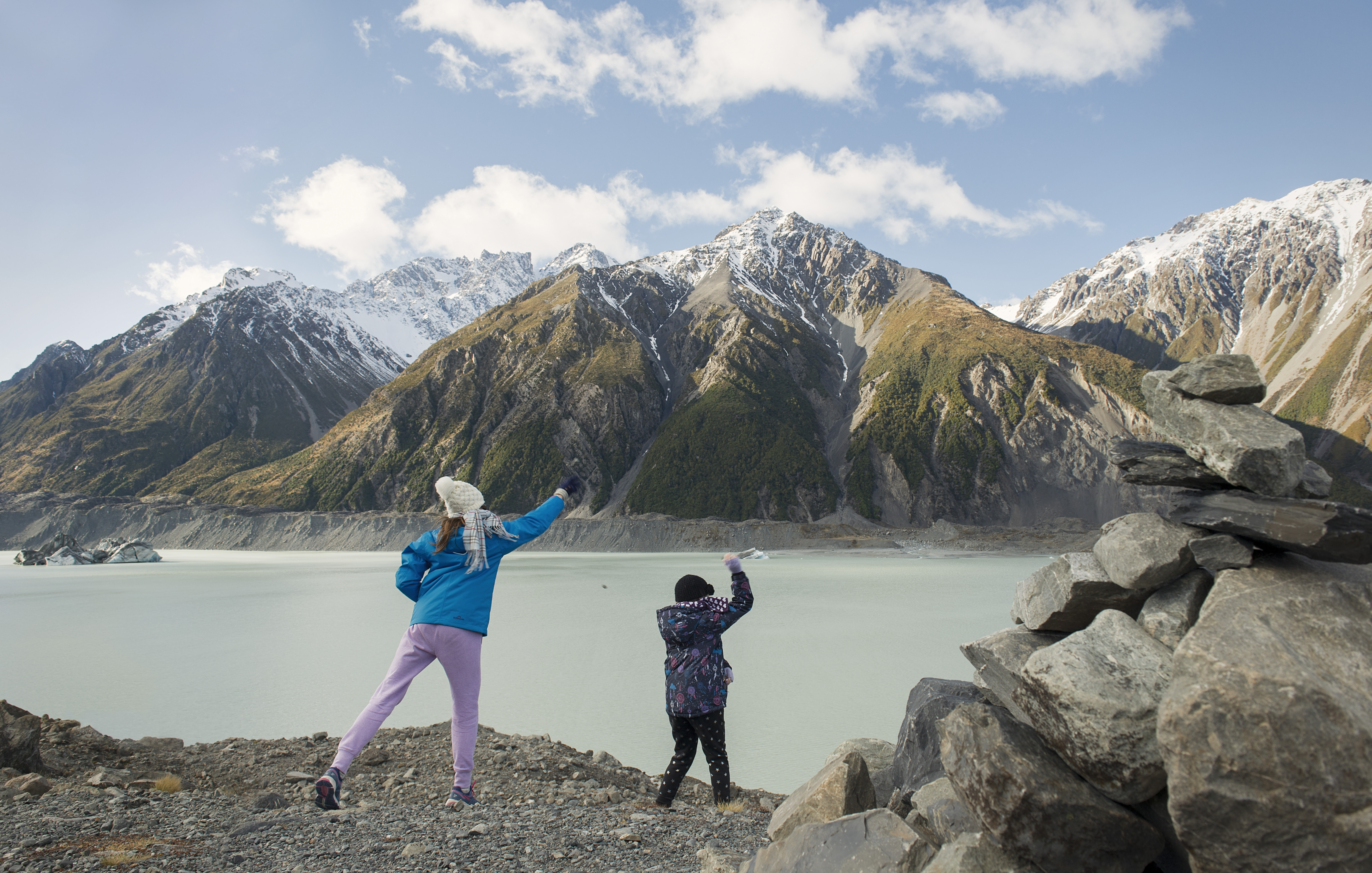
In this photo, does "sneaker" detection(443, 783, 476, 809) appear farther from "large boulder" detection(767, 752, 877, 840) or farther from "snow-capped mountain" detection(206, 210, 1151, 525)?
"snow-capped mountain" detection(206, 210, 1151, 525)

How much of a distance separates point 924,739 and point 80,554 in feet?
285

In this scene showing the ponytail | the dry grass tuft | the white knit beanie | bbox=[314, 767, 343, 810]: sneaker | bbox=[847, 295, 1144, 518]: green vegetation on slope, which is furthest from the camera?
bbox=[847, 295, 1144, 518]: green vegetation on slope

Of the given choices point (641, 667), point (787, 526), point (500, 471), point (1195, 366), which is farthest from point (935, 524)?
point (1195, 366)

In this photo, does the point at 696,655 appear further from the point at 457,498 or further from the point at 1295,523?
the point at 1295,523

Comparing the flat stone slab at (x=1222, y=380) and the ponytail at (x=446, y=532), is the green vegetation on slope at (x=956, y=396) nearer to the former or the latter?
the flat stone slab at (x=1222, y=380)

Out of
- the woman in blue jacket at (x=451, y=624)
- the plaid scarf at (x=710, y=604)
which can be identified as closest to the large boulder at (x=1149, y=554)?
the plaid scarf at (x=710, y=604)

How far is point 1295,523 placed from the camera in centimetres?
378

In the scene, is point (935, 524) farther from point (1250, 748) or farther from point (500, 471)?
point (1250, 748)

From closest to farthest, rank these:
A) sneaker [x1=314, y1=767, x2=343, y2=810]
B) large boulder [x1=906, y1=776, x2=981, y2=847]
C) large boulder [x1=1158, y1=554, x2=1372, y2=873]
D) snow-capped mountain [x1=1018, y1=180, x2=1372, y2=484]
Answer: large boulder [x1=1158, y1=554, x2=1372, y2=873]
large boulder [x1=906, y1=776, x2=981, y2=847]
sneaker [x1=314, y1=767, x2=343, y2=810]
snow-capped mountain [x1=1018, y1=180, x2=1372, y2=484]

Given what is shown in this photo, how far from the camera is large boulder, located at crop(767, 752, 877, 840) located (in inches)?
184

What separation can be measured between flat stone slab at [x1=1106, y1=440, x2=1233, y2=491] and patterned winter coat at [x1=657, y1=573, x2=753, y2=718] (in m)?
3.25

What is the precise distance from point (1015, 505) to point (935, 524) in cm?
2480

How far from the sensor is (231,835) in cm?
455

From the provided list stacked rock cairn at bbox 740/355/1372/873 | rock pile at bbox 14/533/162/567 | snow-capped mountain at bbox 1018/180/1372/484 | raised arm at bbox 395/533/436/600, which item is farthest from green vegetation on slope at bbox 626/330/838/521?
stacked rock cairn at bbox 740/355/1372/873
